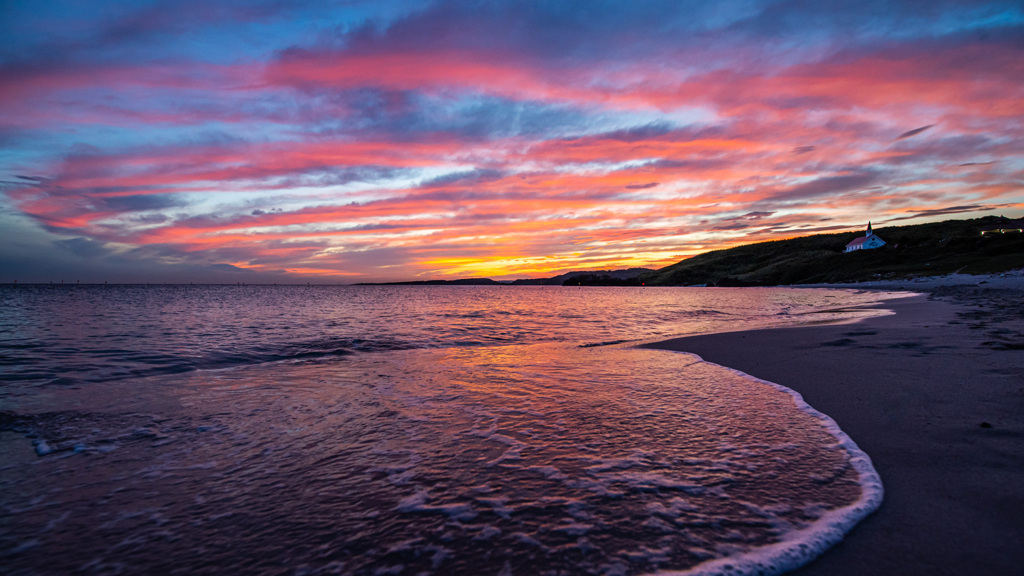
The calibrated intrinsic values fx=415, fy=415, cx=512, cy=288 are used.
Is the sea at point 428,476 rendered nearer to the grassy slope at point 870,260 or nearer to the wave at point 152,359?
the wave at point 152,359

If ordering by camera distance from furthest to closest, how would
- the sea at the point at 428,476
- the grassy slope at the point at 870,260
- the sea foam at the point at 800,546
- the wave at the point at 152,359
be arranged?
the grassy slope at the point at 870,260 < the wave at the point at 152,359 < the sea at the point at 428,476 < the sea foam at the point at 800,546

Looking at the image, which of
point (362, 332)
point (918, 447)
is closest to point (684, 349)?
point (918, 447)

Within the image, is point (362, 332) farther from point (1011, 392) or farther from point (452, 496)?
point (1011, 392)

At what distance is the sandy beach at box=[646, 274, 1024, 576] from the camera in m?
2.77

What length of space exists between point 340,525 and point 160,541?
1.41m

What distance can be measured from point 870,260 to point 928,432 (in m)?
115

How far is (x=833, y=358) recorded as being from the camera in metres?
9.27

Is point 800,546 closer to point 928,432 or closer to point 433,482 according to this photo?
point 433,482

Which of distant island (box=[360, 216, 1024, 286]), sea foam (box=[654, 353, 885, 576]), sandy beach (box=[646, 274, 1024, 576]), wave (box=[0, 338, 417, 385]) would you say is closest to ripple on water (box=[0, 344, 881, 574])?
sea foam (box=[654, 353, 885, 576])

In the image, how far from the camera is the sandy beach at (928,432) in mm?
2768

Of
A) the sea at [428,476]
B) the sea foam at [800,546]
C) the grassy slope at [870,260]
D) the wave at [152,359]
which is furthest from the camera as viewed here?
the grassy slope at [870,260]

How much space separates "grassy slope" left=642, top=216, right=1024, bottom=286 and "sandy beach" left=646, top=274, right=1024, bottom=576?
5899 centimetres

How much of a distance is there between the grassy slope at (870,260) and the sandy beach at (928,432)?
58994 millimetres

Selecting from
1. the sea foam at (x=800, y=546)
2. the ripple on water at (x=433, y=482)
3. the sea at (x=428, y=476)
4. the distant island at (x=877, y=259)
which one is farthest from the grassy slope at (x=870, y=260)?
the sea foam at (x=800, y=546)
